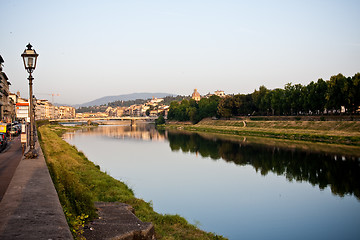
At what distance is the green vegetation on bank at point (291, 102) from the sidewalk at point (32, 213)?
48.3 m

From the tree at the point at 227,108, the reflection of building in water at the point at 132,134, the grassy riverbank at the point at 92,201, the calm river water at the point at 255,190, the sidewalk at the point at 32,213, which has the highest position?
the tree at the point at 227,108

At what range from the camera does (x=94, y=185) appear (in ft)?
50.2

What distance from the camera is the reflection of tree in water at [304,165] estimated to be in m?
21.5

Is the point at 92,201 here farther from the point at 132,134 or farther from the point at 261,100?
the point at 261,100

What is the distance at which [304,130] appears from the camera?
52.2 metres

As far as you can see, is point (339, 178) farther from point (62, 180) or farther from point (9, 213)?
point (9, 213)

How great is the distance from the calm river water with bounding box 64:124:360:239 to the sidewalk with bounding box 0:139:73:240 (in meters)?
8.49

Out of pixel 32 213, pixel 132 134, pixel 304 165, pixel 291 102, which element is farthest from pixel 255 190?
pixel 132 134

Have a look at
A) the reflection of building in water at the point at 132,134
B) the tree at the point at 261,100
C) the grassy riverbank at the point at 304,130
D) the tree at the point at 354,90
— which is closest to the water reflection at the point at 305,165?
the grassy riverbank at the point at 304,130

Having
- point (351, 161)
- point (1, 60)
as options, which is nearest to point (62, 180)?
point (351, 161)

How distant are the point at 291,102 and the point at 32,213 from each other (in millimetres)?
63437

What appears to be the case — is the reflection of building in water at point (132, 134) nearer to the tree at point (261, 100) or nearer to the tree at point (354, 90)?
the tree at point (261, 100)

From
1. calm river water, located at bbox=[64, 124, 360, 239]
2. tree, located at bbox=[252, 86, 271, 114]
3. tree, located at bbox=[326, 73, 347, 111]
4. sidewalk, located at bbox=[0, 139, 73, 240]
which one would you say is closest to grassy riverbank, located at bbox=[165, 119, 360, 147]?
tree, located at bbox=[326, 73, 347, 111]

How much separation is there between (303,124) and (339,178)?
112ft
